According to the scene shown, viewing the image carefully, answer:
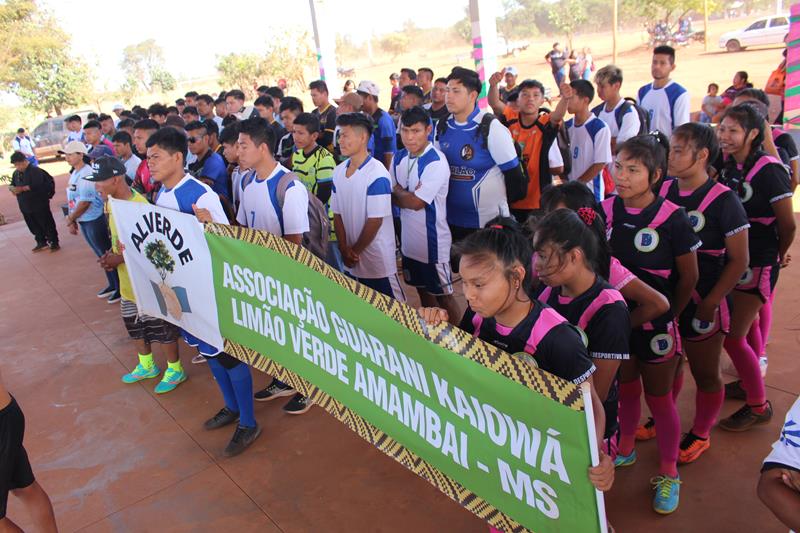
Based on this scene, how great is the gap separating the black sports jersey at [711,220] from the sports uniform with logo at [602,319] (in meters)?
0.96

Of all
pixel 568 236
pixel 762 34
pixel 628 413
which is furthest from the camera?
pixel 762 34

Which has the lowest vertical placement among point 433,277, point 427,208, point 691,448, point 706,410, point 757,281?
point 691,448

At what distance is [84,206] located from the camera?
20.6 feet

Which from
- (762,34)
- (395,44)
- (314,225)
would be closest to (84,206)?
(314,225)

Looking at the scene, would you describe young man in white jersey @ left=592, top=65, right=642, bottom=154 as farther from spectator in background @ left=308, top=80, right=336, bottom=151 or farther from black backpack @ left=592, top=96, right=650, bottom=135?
spectator in background @ left=308, top=80, right=336, bottom=151

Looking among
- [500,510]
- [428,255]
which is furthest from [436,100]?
[500,510]

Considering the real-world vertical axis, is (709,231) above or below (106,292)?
above

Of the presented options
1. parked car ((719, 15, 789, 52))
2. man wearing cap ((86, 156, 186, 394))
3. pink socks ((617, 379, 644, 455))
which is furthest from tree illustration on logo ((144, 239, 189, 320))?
parked car ((719, 15, 789, 52))

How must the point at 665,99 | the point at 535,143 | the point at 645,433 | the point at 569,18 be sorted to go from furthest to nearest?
the point at 569,18
the point at 665,99
the point at 535,143
the point at 645,433

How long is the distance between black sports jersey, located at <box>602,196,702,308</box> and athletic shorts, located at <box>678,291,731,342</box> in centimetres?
26

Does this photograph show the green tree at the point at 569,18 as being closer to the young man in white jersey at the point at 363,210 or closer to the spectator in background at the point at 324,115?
the spectator in background at the point at 324,115

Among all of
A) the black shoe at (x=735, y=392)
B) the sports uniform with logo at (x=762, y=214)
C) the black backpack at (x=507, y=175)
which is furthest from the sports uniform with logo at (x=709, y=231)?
the black backpack at (x=507, y=175)

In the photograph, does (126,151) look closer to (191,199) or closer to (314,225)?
(191,199)

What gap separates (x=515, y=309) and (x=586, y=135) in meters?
3.49
